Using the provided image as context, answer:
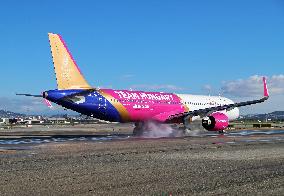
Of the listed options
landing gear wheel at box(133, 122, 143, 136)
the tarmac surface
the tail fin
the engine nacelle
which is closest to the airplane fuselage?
landing gear wheel at box(133, 122, 143, 136)

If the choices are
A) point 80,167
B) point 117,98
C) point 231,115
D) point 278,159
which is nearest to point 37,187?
point 80,167

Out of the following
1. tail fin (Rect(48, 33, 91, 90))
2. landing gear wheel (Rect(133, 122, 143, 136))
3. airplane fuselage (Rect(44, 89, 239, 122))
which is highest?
tail fin (Rect(48, 33, 91, 90))

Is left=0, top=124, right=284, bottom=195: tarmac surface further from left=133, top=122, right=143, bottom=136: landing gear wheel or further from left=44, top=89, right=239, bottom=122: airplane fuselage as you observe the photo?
left=133, top=122, right=143, bottom=136: landing gear wheel

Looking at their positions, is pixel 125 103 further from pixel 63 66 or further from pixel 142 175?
pixel 142 175

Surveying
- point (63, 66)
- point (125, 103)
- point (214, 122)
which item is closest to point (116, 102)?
point (125, 103)

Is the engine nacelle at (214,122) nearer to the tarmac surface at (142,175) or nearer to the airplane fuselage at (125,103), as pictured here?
the airplane fuselage at (125,103)

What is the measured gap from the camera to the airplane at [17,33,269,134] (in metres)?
40.7

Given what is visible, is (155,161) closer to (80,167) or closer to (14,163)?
(80,167)

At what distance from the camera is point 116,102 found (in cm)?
4309

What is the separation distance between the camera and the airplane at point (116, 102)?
40656mm

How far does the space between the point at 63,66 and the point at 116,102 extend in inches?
242

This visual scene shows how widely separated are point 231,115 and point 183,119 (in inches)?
450

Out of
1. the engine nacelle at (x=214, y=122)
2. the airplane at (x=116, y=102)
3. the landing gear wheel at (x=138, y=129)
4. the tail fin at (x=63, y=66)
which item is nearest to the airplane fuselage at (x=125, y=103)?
the airplane at (x=116, y=102)

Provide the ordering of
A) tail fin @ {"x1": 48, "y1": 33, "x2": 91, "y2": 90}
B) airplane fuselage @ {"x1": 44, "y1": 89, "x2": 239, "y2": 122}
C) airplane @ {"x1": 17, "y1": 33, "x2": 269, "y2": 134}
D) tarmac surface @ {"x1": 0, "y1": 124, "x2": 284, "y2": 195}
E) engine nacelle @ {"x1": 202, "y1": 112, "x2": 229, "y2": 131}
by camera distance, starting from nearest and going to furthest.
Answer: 1. tarmac surface @ {"x1": 0, "y1": 124, "x2": 284, "y2": 195}
2. airplane fuselage @ {"x1": 44, "y1": 89, "x2": 239, "y2": 122}
3. airplane @ {"x1": 17, "y1": 33, "x2": 269, "y2": 134}
4. tail fin @ {"x1": 48, "y1": 33, "x2": 91, "y2": 90}
5. engine nacelle @ {"x1": 202, "y1": 112, "x2": 229, "y2": 131}
